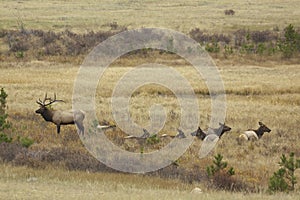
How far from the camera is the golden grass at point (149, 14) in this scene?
54.0 meters

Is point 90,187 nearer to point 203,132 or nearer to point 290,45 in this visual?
point 203,132

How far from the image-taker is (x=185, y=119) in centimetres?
2150

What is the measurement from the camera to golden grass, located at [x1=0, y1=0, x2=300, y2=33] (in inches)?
2127

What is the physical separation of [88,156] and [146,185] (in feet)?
9.73

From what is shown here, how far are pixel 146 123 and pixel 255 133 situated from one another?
4.09 metres

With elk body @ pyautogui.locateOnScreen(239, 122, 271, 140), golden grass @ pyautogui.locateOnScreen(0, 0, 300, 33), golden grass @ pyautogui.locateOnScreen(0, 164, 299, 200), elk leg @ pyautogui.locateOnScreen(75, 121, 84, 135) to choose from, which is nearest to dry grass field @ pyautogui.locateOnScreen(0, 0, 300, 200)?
golden grass @ pyautogui.locateOnScreen(0, 164, 299, 200)

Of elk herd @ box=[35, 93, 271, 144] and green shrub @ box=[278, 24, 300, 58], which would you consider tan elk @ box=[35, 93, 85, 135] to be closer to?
elk herd @ box=[35, 93, 271, 144]

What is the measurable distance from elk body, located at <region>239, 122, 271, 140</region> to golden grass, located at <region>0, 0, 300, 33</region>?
32608mm

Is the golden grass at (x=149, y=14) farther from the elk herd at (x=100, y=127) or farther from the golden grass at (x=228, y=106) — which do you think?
the elk herd at (x=100, y=127)

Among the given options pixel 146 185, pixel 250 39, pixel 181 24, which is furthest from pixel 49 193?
pixel 181 24

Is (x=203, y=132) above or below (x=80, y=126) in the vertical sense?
below

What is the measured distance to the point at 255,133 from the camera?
1867cm

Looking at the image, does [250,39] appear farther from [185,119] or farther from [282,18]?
[185,119]

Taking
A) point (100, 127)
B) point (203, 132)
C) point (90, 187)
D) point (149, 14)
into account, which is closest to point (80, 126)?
point (100, 127)
